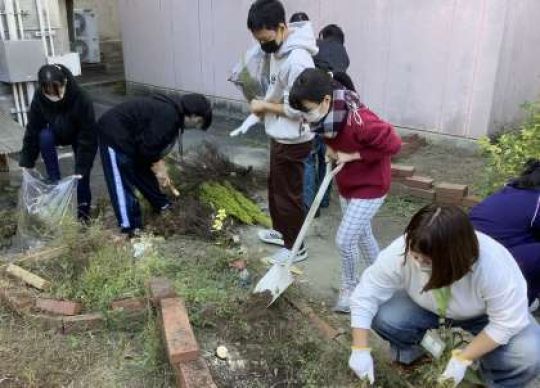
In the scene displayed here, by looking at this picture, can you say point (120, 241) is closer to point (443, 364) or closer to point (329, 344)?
point (329, 344)

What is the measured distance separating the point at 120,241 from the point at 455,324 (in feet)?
7.21

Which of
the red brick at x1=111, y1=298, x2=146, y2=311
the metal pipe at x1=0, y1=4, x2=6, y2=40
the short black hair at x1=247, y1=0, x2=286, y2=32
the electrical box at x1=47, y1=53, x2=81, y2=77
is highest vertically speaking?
the short black hair at x1=247, y1=0, x2=286, y2=32

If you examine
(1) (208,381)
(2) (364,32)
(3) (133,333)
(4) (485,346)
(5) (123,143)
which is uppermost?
(2) (364,32)

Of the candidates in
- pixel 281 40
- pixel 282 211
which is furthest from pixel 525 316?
pixel 281 40

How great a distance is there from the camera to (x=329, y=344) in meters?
2.74

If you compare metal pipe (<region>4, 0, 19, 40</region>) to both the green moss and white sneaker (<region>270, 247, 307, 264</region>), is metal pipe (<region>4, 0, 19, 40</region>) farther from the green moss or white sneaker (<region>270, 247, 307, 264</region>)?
Answer: white sneaker (<region>270, 247, 307, 264</region>)

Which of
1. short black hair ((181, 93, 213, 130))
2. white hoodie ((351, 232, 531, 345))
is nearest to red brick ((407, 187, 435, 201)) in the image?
short black hair ((181, 93, 213, 130))

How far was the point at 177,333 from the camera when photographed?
2.56 meters

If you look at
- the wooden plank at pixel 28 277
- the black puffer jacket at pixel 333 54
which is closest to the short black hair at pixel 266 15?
the black puffer jacket at pixel 333 54

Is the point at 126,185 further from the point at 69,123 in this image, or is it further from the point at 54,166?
the point at 54,166

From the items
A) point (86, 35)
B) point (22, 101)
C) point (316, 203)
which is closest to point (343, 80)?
point (316, 203)

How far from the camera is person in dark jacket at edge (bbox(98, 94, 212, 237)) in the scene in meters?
3.72

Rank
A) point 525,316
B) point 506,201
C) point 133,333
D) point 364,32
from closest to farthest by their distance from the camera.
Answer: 1. point 525,316
2. point 506,201
3. point 133,333
4. point 364,32

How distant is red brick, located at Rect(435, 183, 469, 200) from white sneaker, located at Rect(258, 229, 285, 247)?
60.1 inches
